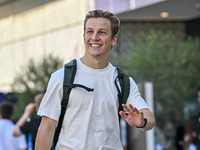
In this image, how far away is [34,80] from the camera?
1315 cm

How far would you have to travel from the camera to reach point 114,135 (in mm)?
3084

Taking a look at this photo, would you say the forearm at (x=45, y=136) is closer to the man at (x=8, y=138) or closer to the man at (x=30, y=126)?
the man at (x=30, y=126)

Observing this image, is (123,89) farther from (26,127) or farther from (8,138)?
(8,138)

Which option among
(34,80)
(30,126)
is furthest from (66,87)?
(34,80)

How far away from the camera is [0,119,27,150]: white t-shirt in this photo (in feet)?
23.4

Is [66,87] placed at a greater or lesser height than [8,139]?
greater

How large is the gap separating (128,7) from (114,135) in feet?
34.5

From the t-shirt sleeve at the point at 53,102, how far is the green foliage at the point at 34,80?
9915 millimetres

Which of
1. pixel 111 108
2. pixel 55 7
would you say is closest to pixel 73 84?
pixel 111 108

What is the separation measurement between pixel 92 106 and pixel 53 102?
0.90 feet

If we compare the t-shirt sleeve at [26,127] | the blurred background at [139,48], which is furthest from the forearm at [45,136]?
the blurred background at [139,48]

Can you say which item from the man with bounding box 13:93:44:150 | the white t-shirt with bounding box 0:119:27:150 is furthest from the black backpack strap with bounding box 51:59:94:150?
the white t-shirt with bounding box 0:119:27:150

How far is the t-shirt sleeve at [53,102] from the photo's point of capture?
2986 mm

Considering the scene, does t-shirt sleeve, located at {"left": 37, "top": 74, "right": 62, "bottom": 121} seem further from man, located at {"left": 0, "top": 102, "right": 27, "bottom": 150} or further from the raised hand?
man, located at {"left": 0, "top": 102, "right": 27, "bottom": 150}
